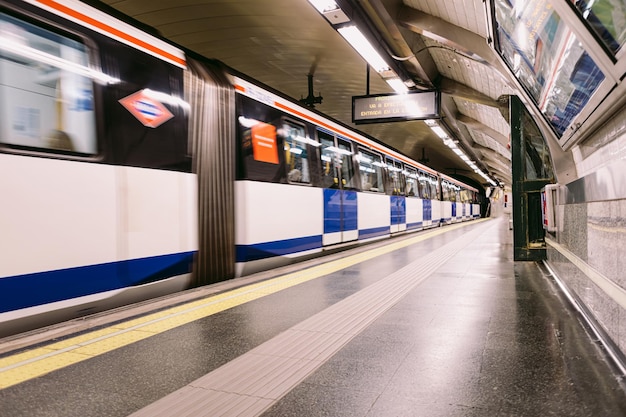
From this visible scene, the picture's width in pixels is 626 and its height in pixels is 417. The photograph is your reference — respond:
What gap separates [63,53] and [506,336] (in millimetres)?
3625

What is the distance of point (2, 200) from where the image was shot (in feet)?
8.23

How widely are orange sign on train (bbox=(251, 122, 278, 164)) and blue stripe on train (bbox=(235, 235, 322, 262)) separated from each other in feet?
3.53

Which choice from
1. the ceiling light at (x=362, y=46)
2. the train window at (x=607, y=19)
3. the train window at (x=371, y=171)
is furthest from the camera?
the train window at (x=371, y=171)

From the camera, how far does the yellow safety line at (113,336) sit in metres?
2.23

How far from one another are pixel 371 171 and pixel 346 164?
1.60 meters

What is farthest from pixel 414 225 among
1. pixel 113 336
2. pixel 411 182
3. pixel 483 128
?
pixel 113 336

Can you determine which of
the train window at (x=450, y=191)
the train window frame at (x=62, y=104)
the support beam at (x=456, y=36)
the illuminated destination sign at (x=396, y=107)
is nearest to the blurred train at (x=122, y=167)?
the train window frame at (x=62, y=104)

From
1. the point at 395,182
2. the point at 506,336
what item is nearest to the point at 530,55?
→ the point at 506,336

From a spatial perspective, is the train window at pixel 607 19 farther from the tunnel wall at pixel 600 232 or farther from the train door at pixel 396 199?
the train door at pixel 396 199

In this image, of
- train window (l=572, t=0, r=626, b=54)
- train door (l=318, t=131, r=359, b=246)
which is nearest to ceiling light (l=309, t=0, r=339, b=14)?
train door (l=318, t=131, r=359, b=246)

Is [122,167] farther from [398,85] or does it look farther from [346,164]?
[398,85]

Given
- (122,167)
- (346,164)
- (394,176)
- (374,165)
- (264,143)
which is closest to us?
(122,167)

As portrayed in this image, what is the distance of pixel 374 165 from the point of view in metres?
9.66

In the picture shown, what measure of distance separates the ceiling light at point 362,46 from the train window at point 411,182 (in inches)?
214
